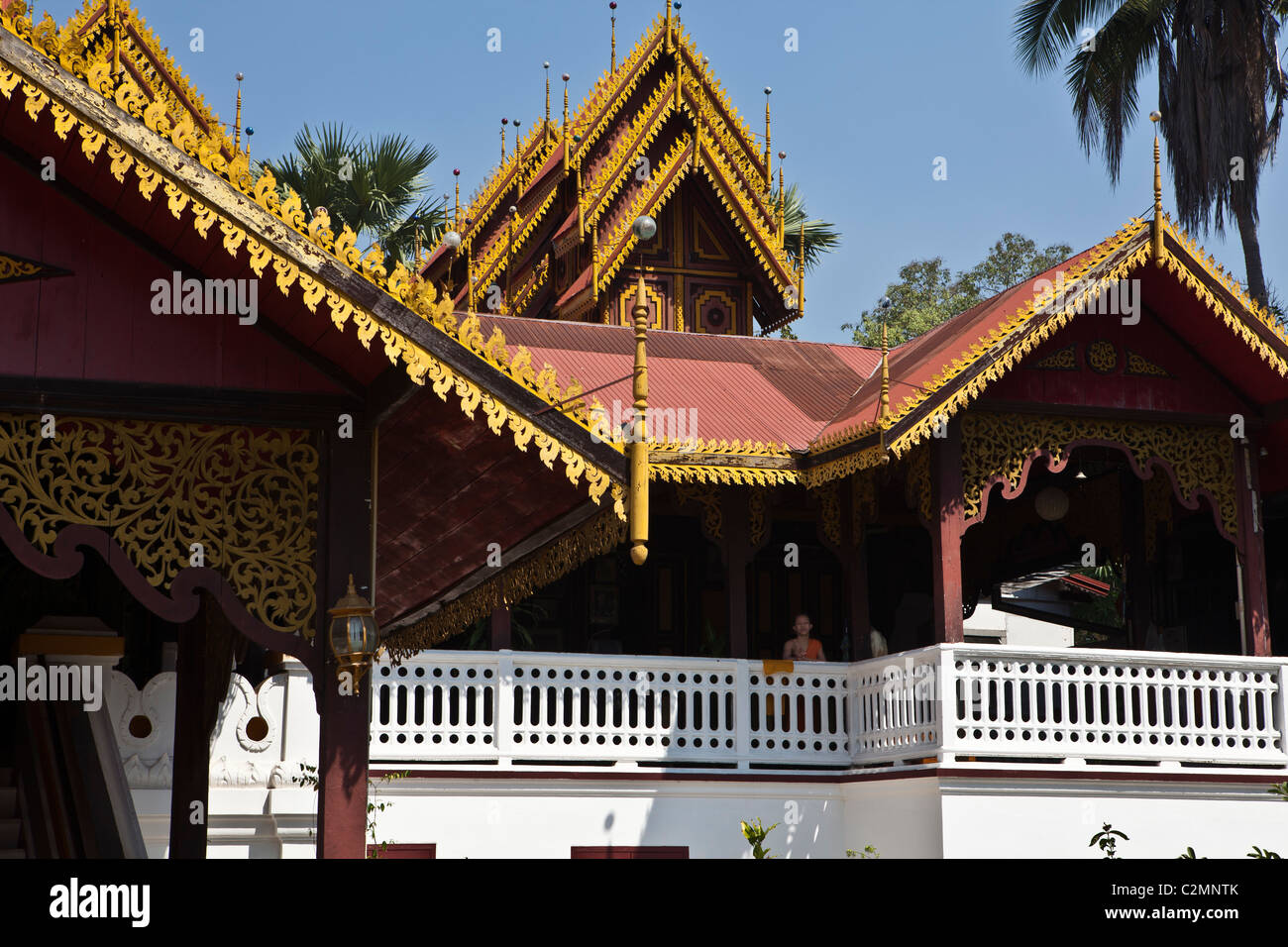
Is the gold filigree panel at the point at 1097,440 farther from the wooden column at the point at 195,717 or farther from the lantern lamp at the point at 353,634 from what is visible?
the lantern lamp at the point at 353,634

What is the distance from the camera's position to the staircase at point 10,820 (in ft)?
28.7

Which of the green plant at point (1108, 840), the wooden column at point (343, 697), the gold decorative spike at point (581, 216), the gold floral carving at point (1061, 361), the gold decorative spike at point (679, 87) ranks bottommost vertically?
the green plant at point (1108, 840)

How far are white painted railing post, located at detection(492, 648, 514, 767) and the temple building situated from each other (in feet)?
0.11

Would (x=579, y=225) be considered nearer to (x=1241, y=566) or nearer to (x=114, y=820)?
(x=1241, y=566)

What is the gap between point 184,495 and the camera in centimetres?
748

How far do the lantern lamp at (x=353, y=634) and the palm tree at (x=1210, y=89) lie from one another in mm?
19430

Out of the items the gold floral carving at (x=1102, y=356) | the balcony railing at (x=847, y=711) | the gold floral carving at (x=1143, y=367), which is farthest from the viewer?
the gold floral carving at (x=1143, y=367)

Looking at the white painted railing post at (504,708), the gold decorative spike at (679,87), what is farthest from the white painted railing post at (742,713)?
the gold decorative spike at (679,87)

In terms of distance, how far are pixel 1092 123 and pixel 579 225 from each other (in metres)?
9.33

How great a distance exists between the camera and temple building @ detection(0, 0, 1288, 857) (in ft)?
24.0

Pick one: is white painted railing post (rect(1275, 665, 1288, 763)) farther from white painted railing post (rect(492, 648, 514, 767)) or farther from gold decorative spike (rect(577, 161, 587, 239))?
gold decorative spike (rect(577, 161, 587, 239))

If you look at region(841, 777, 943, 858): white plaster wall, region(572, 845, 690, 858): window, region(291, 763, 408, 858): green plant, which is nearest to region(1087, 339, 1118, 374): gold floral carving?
region(841, 777, 943, 858): white plaster wall

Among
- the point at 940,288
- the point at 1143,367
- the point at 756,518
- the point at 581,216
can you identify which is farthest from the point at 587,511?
the point at 940,288

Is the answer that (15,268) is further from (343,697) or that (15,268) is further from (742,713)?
(742,713)
